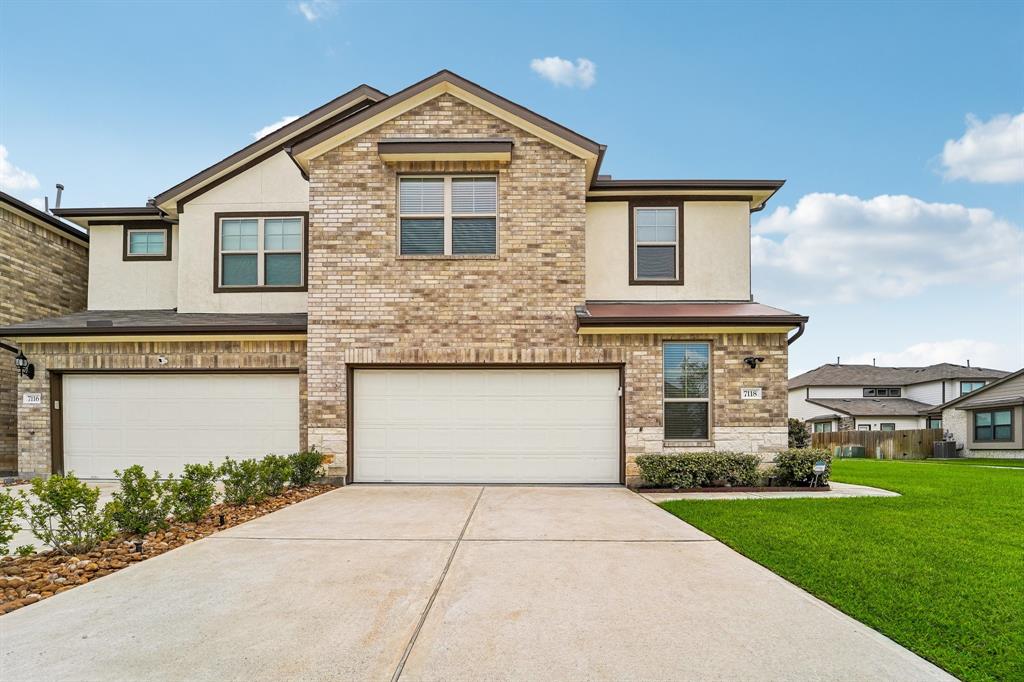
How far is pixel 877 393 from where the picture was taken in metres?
39.6

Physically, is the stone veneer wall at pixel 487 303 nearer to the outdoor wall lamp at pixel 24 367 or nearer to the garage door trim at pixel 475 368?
the garage door trim at pixel 475 368

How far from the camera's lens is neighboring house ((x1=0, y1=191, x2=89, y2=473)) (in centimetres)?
1209

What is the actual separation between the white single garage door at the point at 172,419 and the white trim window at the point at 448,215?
3.81m

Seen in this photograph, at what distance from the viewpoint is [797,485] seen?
10.1m

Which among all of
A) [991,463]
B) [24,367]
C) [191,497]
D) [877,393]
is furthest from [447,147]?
[877,393]

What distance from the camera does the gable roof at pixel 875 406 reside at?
34.5 metres

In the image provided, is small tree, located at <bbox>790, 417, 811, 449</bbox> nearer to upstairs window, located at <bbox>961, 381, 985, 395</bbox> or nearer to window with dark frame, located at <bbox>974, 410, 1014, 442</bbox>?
window with dark frame, located at <bbox>974, 410, 1014, 442</bbox>

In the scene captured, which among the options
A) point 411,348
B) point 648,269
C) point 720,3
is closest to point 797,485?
point 648,269

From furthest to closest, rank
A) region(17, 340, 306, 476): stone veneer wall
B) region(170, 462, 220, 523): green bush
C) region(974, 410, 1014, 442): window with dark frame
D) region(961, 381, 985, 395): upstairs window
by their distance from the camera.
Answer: region(961, 381, 985, 395): upstairs window → region(974, 410, 1014, 442): window with dark frame → region(17, 340, 306, 476): stone veneer wall → region(170, 462, 220, 523): green bush

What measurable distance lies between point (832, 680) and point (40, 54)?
1907 cm

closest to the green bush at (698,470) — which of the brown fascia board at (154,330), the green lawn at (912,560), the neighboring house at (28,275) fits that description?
the green lawn at (912,560)

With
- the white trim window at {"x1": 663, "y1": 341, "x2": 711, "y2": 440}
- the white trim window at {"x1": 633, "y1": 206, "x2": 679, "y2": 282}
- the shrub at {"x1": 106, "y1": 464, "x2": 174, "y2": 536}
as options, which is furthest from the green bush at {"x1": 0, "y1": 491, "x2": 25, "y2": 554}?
Answer: the white trim window at {"x1": 633, "y1": 206, "x2": 679, "y2": 282}

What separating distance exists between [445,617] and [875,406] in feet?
132

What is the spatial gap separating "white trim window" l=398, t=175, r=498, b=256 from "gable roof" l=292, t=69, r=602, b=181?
1246 mm
